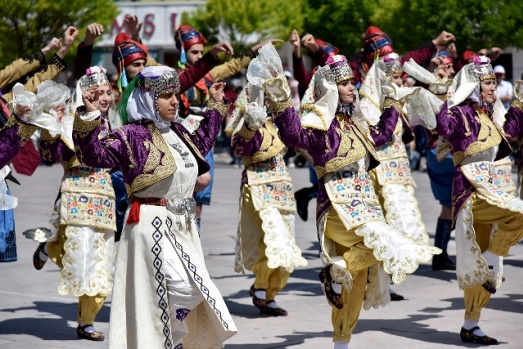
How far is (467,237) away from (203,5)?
26.7 meters

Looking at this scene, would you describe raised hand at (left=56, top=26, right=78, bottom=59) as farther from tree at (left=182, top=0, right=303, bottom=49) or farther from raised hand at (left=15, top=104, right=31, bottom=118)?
tree at (left=182, top=0, right=303, bottom=49)

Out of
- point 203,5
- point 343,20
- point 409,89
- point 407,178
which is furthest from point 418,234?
point 203,5

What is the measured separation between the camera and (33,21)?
81.0 ft

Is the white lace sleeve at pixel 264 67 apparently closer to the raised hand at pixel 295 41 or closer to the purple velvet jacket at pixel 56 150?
the raised hand at pixel 295 41

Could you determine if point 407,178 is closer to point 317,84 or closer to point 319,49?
point 319,49

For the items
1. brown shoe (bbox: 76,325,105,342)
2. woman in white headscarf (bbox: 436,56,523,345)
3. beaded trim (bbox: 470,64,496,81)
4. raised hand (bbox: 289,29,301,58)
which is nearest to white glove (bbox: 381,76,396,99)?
woman in white headscarf (bbox: 436,56,523,345)

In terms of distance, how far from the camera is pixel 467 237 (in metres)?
7.70

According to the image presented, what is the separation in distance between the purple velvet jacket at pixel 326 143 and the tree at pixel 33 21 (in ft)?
56.2

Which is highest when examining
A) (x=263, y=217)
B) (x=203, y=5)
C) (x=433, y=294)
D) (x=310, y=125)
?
(x=310, y=125)

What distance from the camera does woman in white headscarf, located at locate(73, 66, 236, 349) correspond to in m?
6.08

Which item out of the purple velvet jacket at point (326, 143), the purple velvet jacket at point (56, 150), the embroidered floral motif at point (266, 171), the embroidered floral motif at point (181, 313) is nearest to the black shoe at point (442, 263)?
the embroidered floral motif at point (266, 171)

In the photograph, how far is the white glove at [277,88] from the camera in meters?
6.57

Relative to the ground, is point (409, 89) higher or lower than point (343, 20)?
higher

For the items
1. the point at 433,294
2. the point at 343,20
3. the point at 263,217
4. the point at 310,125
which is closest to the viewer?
the point at 310,125
